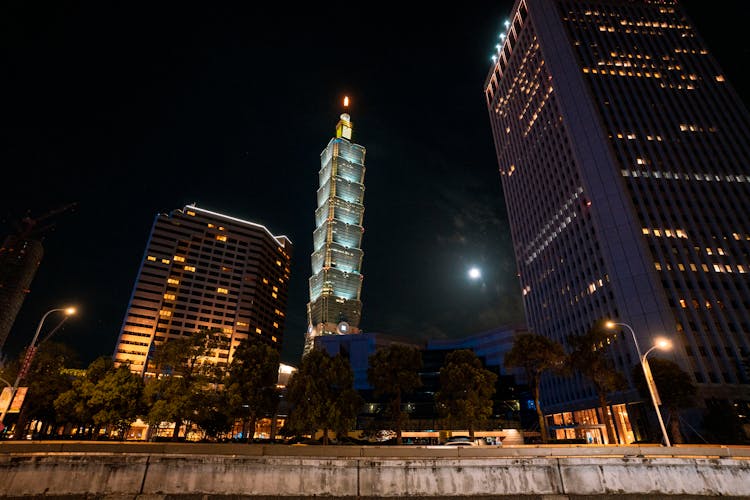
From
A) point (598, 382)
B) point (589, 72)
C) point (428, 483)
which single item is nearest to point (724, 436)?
point (598, 382)

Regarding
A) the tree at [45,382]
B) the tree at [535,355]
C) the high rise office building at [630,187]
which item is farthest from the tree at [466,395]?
the tree at [45,382]

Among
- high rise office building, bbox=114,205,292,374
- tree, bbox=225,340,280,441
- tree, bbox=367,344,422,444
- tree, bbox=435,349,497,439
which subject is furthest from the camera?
high rise office building, bbox=114,205,292,374

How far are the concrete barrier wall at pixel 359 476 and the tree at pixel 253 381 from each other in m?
32.8

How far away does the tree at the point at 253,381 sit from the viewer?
4753 centimetres

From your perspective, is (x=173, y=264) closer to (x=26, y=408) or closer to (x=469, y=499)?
(x=26, y=408)

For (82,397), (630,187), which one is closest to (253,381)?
(82,397)

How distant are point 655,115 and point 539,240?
136 ft

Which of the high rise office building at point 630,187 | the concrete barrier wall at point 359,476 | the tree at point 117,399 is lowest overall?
the concrete barrier wall at point 359,476

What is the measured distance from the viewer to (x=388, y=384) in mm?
53188

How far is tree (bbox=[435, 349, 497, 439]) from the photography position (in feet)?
164

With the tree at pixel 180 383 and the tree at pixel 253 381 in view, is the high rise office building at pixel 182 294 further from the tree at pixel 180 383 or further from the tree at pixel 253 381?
the tree at pixel 253 381

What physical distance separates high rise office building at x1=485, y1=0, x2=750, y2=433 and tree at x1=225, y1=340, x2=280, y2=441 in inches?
2540

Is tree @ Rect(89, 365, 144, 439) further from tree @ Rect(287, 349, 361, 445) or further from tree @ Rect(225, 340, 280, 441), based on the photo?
tree @ Rect(287, 349, 361, 445)

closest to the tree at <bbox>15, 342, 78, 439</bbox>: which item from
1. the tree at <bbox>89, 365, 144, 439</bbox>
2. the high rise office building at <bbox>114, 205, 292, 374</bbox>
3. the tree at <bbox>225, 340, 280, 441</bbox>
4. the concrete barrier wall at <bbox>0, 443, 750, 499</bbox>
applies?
the tree at <bbox>89, 365, 144, 439</bbox>
